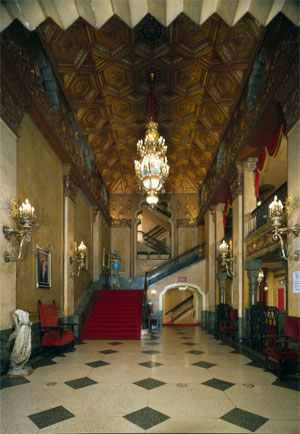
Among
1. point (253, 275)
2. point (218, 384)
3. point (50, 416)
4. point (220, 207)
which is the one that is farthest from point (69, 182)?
point (50, 416)

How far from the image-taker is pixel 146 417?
3385mm

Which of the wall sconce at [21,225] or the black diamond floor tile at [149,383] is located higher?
the wall sconce at [21,225]

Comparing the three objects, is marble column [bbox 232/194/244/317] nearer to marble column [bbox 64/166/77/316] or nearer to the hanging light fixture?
the hanging light fixture

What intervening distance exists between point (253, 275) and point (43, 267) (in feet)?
16.6

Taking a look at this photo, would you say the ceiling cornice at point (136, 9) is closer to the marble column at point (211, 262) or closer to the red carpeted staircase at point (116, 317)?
the red carpeted staircase at point (116, 317)

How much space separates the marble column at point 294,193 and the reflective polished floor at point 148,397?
115 centimetres

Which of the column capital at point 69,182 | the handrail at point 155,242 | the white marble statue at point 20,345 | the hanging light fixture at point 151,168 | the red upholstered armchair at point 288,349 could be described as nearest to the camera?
the red upholstered armchair at point 288,349

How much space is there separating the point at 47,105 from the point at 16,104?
4.86 feet

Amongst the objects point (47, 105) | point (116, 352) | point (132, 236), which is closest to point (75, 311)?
point (116, 352)

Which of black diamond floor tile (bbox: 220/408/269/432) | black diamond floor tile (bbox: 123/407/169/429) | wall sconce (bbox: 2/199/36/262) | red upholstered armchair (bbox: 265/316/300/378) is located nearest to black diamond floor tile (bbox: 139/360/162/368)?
red upholstered armchair (bbox: 265/316/300/378)

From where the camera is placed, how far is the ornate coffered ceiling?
7.60 metres

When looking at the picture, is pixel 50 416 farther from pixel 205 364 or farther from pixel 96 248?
pixel 96 248

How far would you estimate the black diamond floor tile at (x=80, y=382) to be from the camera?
180 inches

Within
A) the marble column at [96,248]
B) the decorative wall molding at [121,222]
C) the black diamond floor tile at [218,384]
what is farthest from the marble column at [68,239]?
the decorative wall molding at [121,222]
